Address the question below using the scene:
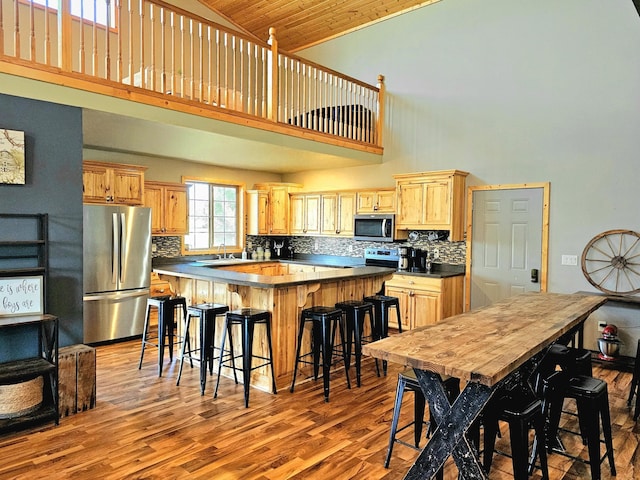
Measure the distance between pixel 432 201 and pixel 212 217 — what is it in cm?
372

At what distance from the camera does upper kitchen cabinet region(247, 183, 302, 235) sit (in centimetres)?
760

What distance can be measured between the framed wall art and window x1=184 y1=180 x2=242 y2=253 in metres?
3.80

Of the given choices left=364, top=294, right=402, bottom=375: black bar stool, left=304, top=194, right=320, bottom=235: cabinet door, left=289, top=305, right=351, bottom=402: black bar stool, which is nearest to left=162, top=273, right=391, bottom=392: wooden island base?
left=289, top=305, right=351, bottom=402: black bar stool

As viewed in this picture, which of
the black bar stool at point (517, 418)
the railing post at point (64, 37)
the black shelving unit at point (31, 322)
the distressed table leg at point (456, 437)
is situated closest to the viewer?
the distressed table leg at point (456, 437)

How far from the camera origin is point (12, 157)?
121 inches

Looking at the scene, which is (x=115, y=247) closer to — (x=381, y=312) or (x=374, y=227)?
(x=381, y=312)

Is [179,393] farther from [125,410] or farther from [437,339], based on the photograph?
[437,339]

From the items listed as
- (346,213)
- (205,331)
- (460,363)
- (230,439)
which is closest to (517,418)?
(460,363)

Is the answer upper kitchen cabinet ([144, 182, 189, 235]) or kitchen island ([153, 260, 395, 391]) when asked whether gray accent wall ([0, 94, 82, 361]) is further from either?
upper kitchen cabinet ([144, 182, 189, 235])

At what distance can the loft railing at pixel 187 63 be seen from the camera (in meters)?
4.04

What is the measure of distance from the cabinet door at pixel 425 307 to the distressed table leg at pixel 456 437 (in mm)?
3622

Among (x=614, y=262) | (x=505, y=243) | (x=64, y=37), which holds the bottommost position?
(x=614, y=262)

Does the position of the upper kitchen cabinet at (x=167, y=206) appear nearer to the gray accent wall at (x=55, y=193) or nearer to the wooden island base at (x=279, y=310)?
the wooden island base at (x=279, y=310)

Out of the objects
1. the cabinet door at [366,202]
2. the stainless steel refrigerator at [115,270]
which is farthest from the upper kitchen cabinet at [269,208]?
the stainless steel refrigerator at [115,270]
